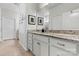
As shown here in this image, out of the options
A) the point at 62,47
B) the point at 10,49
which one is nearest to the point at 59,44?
the point at 62,47

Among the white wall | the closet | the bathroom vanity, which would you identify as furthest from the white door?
the white wall

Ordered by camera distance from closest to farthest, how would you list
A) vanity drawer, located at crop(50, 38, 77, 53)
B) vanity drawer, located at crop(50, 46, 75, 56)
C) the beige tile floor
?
vanity drawer, located at crop(50, 38, 77, 53) → vanity drawer, located at crop(50, 46, 75, 56) → the beige tile floor

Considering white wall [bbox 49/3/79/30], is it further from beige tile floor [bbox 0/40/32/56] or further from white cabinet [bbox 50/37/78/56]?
beige tile floor [bbox 0/40/32/56]

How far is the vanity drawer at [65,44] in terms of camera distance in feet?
3.38

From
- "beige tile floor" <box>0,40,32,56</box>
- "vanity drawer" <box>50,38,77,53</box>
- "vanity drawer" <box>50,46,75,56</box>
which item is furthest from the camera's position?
"beige tile floor" <box>0,40,32,56</box>

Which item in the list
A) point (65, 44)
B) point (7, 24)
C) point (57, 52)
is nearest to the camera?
point (65, 44)

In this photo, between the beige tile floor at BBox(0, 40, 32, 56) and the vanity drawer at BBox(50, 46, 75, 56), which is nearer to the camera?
the vanity drawer at BBox(50, 46, 75, 56)

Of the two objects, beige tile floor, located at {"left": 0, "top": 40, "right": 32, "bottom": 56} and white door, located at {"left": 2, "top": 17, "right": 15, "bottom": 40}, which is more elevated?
white door, located at {"left": 2, "top": 17, "right": 15, "bottom": 40}

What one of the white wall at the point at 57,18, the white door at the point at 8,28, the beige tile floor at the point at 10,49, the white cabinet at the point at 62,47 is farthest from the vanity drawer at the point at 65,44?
the white door at the point at 8,28

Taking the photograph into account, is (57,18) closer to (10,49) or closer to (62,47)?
(62,47)

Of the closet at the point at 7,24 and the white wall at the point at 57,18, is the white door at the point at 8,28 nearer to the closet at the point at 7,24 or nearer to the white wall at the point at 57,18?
the closet at the point at 7,24

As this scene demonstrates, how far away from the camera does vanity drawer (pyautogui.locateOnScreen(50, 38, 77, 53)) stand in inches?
40.5

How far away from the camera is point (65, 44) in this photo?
3.74 ft

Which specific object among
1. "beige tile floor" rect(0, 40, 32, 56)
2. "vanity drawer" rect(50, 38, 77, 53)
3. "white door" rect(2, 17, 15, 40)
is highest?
"white door" rect(2, 17, 15, 40)
